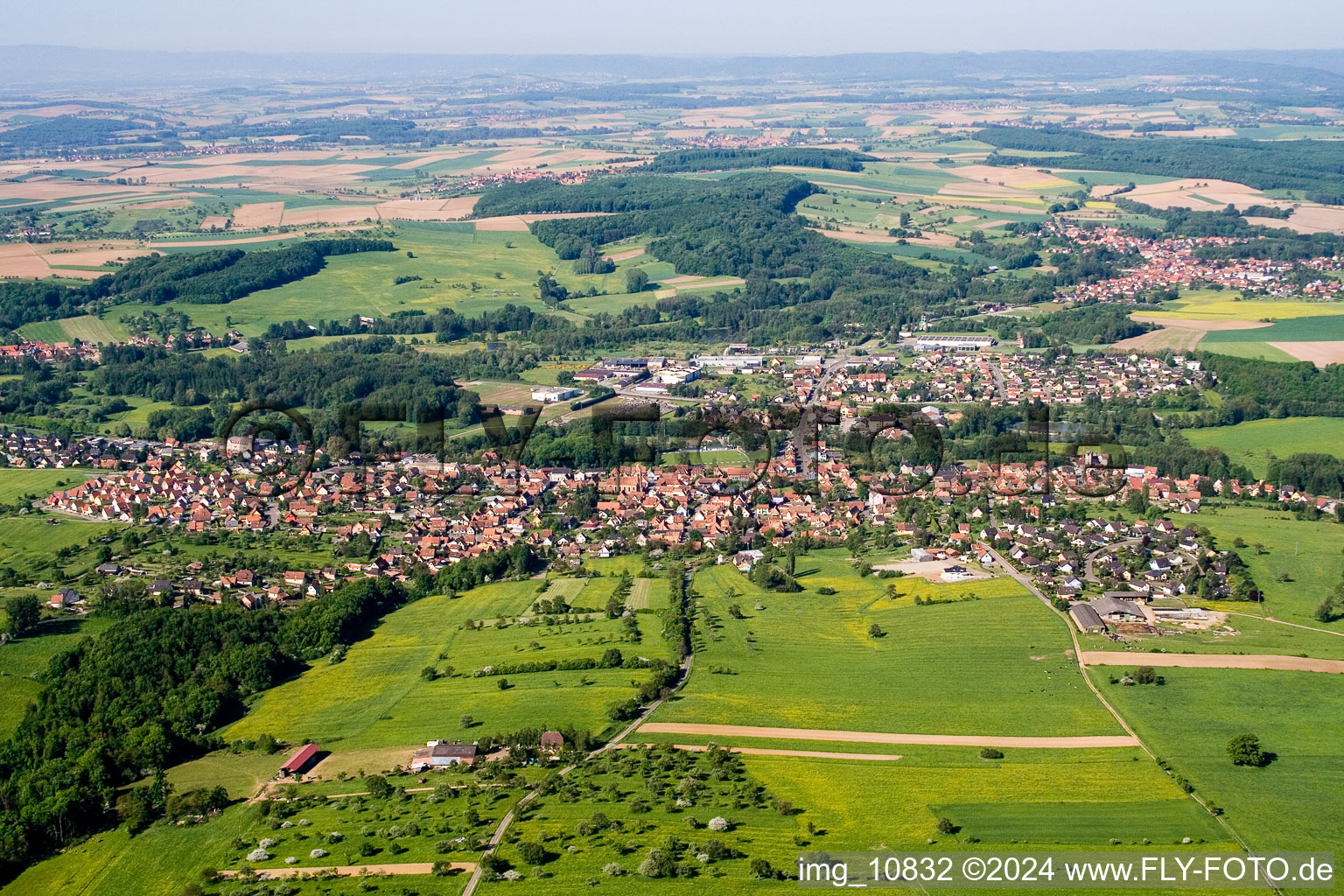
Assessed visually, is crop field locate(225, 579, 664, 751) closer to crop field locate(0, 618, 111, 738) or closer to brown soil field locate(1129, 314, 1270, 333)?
crop field locate(0, 618, 111, 738)

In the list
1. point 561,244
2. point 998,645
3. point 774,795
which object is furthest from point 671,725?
point 561,244

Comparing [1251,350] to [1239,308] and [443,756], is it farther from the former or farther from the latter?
[443,756]

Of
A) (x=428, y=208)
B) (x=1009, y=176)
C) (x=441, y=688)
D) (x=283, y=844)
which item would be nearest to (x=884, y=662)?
(x=441, y=688)

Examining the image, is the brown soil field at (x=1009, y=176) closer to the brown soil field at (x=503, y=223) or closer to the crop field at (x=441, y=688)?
the brown soil field at (x=503, y=223)

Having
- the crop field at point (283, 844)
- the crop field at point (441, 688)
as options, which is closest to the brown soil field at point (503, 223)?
the crop field at point (441, 688)

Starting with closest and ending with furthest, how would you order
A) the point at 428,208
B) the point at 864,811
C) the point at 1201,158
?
the point at 864,811, the point at 428,208, the point at 1201,158

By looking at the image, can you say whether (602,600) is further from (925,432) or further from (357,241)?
(357,241)
